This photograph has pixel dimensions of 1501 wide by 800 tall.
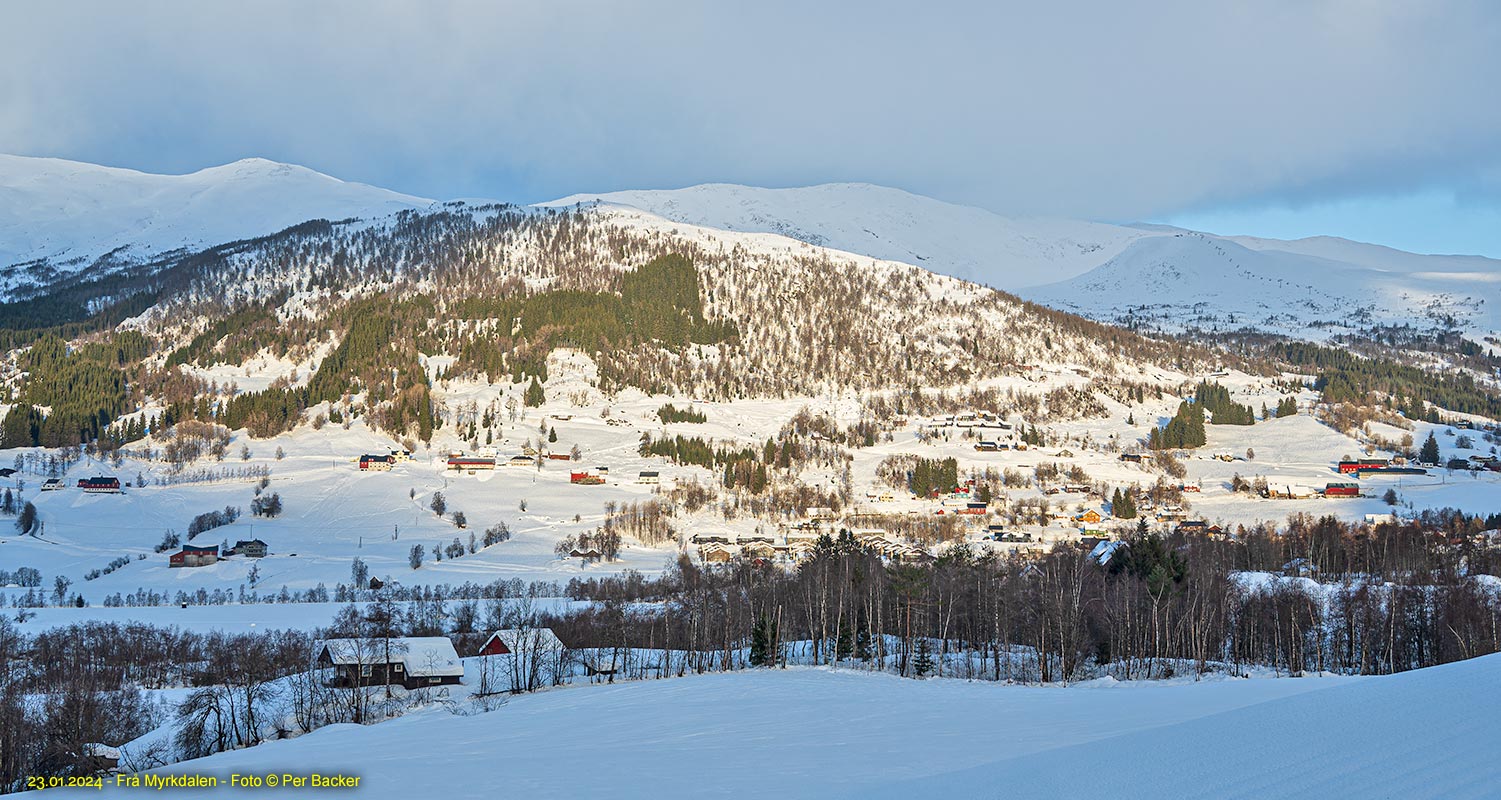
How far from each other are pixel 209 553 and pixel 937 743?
344 ft

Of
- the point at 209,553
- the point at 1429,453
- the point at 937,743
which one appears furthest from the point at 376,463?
the point at 1429,453

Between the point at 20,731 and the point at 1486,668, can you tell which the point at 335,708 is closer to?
the point at 20,731

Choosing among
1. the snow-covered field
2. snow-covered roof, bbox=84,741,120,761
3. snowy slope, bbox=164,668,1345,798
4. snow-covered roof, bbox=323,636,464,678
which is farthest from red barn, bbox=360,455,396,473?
snow-covered roof, bbox=84,741,120,761

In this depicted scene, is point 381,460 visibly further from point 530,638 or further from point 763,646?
point 763,646

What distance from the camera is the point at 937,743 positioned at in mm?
25266

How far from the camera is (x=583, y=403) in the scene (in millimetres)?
189125

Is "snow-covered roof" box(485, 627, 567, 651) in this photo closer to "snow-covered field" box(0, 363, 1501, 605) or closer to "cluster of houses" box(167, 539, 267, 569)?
"snow-covered field" box(0, 363, 1501, 605)

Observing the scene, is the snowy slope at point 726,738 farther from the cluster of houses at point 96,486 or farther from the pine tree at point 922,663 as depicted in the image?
the cluster of houses at point 96,486

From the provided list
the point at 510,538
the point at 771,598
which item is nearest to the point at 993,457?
the point at 510,538

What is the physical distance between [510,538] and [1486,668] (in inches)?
4454

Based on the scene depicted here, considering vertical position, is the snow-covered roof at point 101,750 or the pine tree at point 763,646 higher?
the snow-covered roof at point 101,750

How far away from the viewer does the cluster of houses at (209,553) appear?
106562 millimetres

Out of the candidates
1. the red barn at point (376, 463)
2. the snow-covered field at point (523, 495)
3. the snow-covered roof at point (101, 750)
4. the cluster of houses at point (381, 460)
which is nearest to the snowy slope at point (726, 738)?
the snow-covered roof at point (101, 750)

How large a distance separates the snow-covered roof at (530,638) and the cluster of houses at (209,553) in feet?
177
